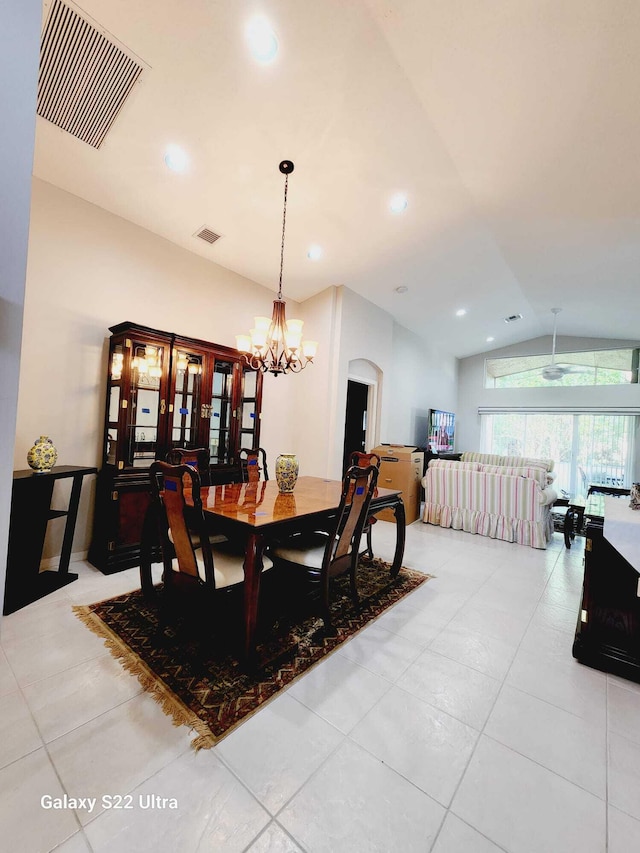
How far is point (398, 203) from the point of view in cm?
329

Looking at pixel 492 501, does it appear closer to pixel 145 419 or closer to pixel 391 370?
pixel 391 370

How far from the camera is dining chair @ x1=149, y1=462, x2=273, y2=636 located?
1638mm

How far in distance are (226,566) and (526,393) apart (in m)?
8.00

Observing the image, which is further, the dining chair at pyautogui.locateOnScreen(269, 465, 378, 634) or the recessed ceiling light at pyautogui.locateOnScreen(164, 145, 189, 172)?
the recessed ceiling light at pyautogui.locateOnScreen(164, 145, 189, 172)

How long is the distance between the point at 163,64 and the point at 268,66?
0.63 metres

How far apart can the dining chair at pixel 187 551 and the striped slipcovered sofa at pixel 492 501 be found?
3.17 metres

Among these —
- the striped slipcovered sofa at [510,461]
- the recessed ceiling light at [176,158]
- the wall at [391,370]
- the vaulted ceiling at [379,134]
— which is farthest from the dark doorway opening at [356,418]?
the recessed ceiling light at [176,158]

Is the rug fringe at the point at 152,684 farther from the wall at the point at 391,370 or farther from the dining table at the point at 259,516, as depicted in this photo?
the wall at the point at 391,370

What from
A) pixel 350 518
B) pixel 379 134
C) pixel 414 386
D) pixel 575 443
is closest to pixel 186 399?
pixel 350 518

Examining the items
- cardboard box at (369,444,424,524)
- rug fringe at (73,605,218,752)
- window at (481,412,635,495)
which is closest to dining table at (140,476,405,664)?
rug fringe at (73,605,218,752)

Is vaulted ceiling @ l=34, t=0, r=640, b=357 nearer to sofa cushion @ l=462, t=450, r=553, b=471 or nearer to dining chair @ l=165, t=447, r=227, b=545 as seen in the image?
dining chair @ l=165, t=447, r=227, b=545

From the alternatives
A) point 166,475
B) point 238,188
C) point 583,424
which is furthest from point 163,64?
point 583,424

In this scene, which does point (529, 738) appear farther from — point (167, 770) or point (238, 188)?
point (238, 188)

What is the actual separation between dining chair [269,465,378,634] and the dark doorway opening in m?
3.64
